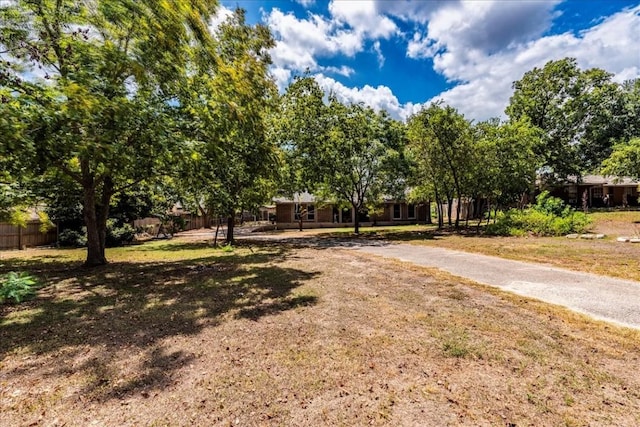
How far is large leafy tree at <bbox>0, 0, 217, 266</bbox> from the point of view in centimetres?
539

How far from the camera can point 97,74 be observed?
616cm

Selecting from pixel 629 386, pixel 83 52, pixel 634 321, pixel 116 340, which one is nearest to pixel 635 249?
pixel 634 321

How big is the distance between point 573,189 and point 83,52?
42.0m

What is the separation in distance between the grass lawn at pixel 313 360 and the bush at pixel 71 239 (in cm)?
1220

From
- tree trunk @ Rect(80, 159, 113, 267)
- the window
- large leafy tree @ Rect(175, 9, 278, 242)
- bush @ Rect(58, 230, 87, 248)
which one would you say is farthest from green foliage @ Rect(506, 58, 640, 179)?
bush @ Rect(58, 230, 87, 248)

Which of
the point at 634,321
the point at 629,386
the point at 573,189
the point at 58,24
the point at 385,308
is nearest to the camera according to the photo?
the point at 629,386

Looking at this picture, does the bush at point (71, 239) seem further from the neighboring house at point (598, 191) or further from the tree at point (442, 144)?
the neighboring house at point (598, 191)

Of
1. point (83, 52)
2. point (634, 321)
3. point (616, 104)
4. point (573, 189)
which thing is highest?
point (616, 104)

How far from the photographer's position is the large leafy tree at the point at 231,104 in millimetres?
7473

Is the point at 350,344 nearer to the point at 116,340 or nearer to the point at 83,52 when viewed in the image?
the point at 116,340

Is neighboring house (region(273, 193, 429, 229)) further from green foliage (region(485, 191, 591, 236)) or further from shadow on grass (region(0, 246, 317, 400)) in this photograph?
shadow on grass (region(0, 246, 317, 400))

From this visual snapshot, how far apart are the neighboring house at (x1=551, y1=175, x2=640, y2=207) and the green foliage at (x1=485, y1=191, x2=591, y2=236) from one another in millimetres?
17493

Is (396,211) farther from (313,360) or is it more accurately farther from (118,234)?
(313,360)

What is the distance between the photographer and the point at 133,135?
6664 millimetres
